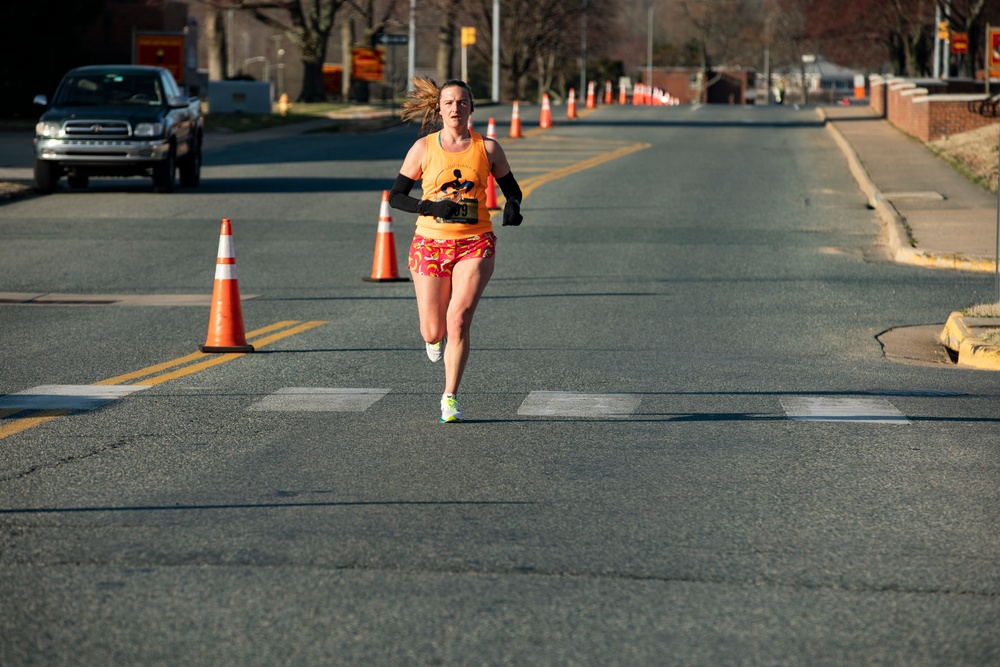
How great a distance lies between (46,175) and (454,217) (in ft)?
56.3

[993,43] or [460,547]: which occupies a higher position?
[993,43]

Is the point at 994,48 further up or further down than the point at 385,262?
further up

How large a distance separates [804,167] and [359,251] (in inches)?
566

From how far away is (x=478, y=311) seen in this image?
45.3 ft

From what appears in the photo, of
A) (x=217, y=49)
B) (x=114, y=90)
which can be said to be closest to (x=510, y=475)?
(x=114, y=90)

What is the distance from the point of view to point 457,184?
8.30 meters

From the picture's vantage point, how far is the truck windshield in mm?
24312

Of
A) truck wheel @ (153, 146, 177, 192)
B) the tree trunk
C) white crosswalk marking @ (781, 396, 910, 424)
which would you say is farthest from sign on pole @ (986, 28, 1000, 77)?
the tree trunk

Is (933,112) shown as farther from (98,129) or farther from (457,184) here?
(457,184)

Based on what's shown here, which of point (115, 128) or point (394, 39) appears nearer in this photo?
point (115, 128)

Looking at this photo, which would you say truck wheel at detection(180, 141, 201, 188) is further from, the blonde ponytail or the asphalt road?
the blonde ponytail

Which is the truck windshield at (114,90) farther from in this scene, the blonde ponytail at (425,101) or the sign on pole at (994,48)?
the sign on pole at (994,48)

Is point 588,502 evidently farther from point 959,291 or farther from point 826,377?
point 959,291

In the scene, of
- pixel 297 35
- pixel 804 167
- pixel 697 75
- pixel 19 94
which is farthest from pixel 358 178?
pixel 697 75
